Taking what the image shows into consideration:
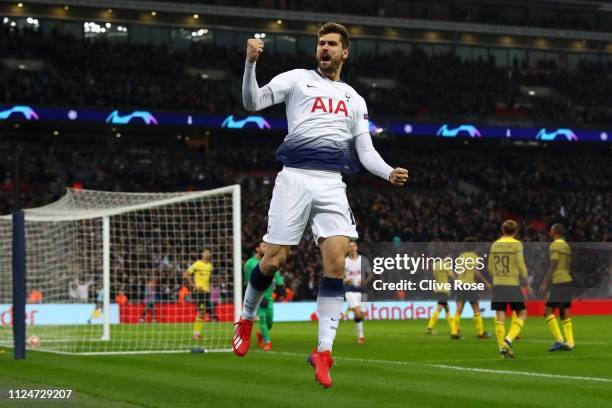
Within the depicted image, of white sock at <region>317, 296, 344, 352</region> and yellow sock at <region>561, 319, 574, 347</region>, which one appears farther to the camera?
yellow sock at <region>561, 319, 574, 347</region>

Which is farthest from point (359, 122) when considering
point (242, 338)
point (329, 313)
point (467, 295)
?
point (467, 295)

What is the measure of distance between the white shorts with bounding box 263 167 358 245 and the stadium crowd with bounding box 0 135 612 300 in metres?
32.3

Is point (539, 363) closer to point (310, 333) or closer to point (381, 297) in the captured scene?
point (310, 333)

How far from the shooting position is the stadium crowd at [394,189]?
4528 centimetres

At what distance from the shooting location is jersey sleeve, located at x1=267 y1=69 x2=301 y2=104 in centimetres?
796

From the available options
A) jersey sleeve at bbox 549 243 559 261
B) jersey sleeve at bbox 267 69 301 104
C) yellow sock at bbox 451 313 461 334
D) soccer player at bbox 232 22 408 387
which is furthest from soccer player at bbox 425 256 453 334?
jersey sleeve at bbox 267 69 301 104

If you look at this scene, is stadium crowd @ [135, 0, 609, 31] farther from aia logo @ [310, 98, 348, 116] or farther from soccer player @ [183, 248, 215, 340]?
aia logo @ [310, 98, 348, 116]

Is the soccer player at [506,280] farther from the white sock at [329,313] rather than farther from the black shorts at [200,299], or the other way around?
the white sock at [329,313]

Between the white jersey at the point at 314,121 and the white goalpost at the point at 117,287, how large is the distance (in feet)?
36.5

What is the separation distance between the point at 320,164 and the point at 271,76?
4772cm

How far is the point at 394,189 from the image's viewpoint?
5325 cm

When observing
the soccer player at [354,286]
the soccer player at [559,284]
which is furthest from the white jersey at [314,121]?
the soccer player at [354,286]

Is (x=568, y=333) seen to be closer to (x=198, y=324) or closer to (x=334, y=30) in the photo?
(x=198, y=324)

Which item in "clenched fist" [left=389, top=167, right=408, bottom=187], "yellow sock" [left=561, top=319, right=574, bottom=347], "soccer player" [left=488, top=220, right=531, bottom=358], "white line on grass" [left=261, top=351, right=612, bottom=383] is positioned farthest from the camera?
"yellow sock" [left=561, top=319, right=574, bottom=347]
